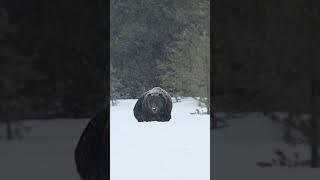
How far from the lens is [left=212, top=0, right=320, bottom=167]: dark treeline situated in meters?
4.64

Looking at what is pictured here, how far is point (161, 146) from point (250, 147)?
6828 mm

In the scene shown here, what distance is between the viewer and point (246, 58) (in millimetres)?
4688

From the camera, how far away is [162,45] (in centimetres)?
1524

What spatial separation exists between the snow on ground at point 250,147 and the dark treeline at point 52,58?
1.05m

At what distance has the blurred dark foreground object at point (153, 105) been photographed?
468 inches

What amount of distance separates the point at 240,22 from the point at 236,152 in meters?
1.07

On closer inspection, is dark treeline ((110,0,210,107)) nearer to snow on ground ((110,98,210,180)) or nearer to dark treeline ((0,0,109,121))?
snow on ground ((110,98,210,180))

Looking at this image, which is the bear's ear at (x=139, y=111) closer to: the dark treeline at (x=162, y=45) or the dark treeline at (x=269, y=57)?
the dark treeline at (x=162, y=45)

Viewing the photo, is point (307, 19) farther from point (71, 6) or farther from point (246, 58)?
point (71, 6)

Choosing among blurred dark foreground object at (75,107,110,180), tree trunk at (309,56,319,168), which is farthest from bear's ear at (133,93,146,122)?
tree trunk at (309,56,319,168)

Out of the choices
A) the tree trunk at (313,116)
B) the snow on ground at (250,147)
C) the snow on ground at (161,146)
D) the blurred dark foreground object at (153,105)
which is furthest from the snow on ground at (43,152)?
the blurred dark foreground object at (153,105)

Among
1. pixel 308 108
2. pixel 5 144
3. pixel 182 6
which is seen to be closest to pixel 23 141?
pixel 5 144

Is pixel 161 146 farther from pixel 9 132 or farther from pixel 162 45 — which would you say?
pixel 9 132

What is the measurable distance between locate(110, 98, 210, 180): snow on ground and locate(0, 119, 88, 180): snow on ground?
2810mm
